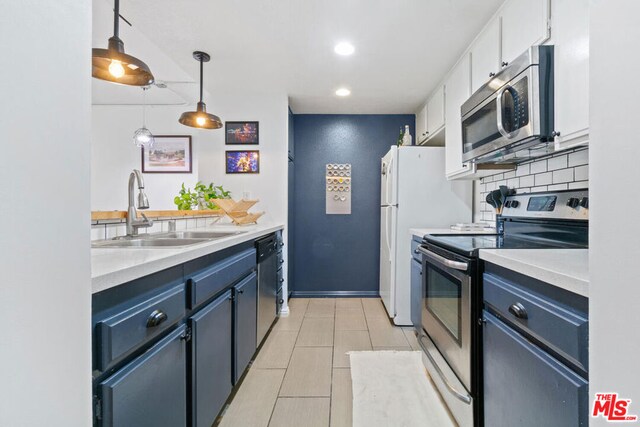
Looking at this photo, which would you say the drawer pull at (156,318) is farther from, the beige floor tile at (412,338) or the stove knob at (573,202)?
the beige floor tile at (412,338)

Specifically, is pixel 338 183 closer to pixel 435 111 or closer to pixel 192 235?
pixel 435 111

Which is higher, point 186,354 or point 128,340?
point 128,340

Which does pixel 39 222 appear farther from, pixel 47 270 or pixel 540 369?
pixel 540 369

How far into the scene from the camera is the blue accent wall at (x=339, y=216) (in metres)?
4.09

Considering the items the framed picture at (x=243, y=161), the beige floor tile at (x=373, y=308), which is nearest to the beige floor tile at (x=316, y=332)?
the beige floor tile at (x=373, y=308)

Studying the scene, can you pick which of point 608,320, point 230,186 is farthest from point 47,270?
point 230,186

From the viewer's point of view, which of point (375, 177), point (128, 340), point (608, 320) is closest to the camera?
point (608, 320)

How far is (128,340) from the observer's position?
34.7 inches

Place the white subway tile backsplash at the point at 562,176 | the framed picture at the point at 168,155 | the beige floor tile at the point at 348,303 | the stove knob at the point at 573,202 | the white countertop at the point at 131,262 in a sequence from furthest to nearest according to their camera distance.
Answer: the framed picture at the point at 168,155, the beige floor tile at the point at 348,303, the white subway tile backsplash at the point at 562,176, the stove knob at the point at 573,202, the white countertop at the point at 131,262

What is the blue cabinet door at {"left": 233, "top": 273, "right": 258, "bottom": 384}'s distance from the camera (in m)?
1.83

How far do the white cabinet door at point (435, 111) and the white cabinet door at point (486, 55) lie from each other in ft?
2.19

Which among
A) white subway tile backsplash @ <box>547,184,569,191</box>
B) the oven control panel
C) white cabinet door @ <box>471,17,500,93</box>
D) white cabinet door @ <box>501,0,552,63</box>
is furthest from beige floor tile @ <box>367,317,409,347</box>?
white cabinet door @ <box>501,0,552,63</box>

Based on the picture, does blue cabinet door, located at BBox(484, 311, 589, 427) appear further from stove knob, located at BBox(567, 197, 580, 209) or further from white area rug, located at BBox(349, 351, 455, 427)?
stove knob, located at BBox(567, 197, 580, 209)

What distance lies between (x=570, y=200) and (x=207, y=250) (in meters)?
1.74
